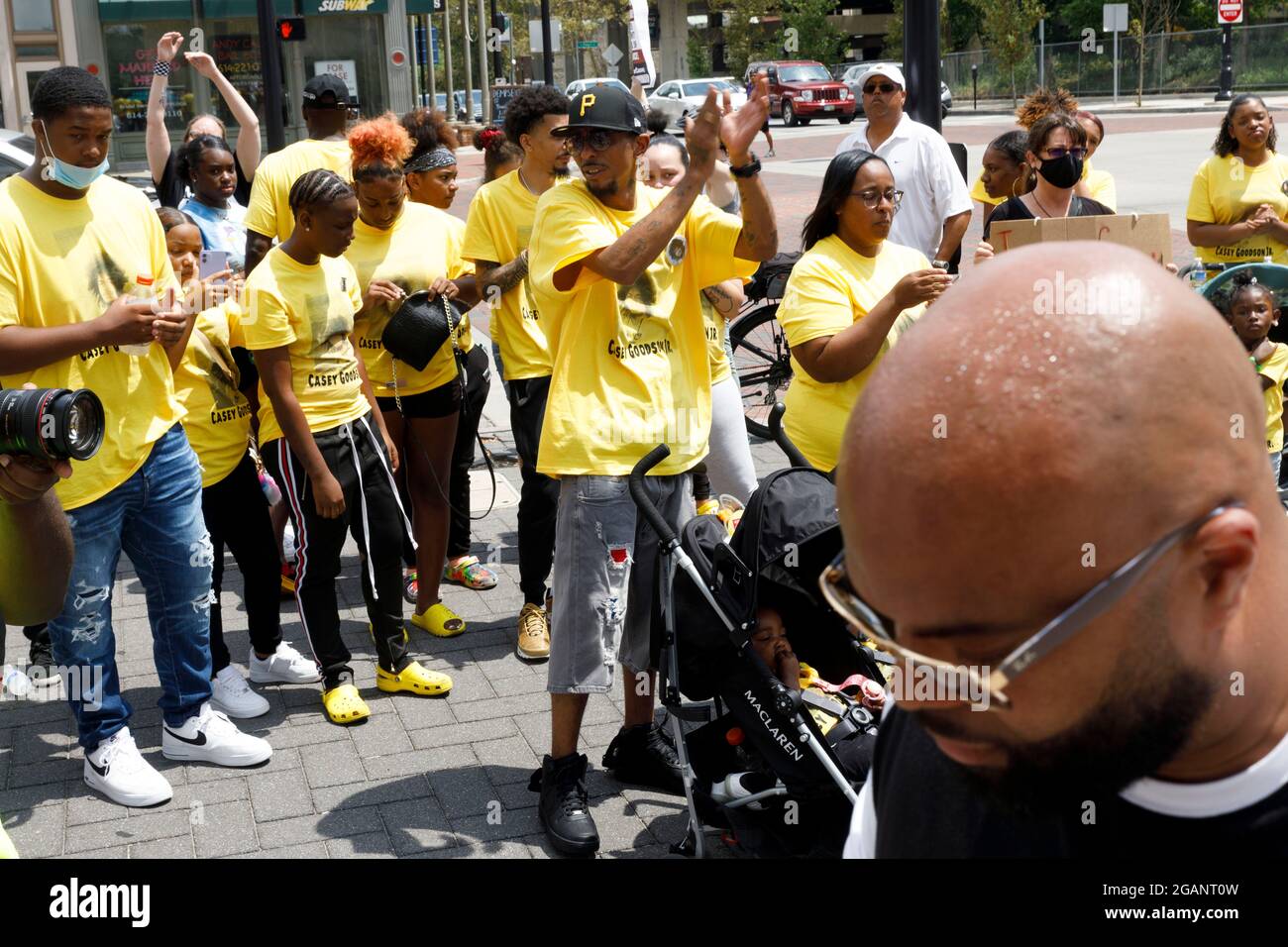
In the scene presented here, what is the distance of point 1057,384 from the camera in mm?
1048

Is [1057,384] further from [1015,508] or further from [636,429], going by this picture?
[636,429]

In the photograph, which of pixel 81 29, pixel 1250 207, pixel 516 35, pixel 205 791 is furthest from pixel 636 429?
pixel 516 35

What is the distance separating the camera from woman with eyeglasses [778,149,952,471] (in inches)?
163

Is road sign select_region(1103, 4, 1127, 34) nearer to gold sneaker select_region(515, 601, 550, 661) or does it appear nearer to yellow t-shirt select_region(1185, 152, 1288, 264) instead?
yellow t-shirt select_region(1185, 152, 1288, 264)

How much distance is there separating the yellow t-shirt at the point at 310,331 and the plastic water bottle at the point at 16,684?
4.02 feet

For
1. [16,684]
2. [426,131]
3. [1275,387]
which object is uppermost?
[426,131]

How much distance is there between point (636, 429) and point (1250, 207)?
4648 mm

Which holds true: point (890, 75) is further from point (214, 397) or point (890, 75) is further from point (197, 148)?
point (214, 397)

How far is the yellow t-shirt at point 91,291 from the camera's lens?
4020mm

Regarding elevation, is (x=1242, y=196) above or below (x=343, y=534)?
above

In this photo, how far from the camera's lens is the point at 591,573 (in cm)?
401

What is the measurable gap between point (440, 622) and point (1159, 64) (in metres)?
40.3

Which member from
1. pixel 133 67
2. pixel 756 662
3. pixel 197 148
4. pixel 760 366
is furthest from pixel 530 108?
pixel 133 67

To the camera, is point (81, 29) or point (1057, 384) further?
point (81, 29)
